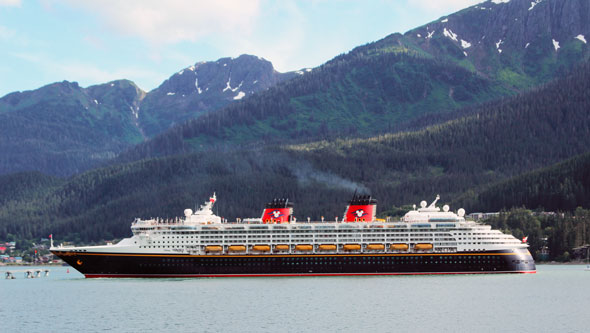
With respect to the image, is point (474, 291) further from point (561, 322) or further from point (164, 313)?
point (164, 313)

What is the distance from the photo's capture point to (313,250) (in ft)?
388

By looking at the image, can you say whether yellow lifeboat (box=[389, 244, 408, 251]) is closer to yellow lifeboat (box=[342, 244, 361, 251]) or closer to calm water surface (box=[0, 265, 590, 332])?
calm water surface (box=[0, 265, 590, 332])

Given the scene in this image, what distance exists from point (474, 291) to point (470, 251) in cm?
2004

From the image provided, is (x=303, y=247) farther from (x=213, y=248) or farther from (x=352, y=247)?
(x=213, y=248)

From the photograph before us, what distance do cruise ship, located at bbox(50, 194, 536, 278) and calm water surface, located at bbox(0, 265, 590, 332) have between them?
6.60 feet

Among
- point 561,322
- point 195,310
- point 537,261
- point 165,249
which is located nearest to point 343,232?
point 165,249

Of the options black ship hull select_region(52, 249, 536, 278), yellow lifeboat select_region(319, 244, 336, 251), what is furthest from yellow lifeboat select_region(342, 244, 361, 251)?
yellow lifeboat select_region(319, 244, 336, 251)

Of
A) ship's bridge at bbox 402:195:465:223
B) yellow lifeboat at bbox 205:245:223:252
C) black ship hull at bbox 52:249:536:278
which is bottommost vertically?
black ship hull at bbox 52:249:536:278

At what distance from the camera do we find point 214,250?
389 ft

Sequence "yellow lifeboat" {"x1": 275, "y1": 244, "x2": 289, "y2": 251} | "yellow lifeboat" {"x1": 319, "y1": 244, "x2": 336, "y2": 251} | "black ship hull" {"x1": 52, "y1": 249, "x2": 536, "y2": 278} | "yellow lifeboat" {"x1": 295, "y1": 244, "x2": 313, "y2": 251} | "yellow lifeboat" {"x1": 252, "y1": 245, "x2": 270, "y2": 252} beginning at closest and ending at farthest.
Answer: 1. "black ship hull" {"x1": 52, "y1": 249, "x2": 536, "y2": 278}
2. "yellow lifeboat" {"x1": 319, "y1": 244, "x2": 336, "y2": 251}
3. "yellow lifeboat" {"x1": 295, "y1": 244, "x2": 313, "y2": 251}
4. "yellow lifeboat" {"x1": 252, "y1": 245, "x2": 270, "y2": 252}
5. "yellow lifeboat" {"x1": 275, "y1": 244, "x2": 289, "y2": 251}

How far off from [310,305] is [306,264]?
32377 millimetres

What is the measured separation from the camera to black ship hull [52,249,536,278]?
11606 centimetres

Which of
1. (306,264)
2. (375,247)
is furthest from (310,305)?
(375,247)

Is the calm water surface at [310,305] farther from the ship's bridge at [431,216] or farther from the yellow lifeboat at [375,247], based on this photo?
the ship's bridge at [431,216]
